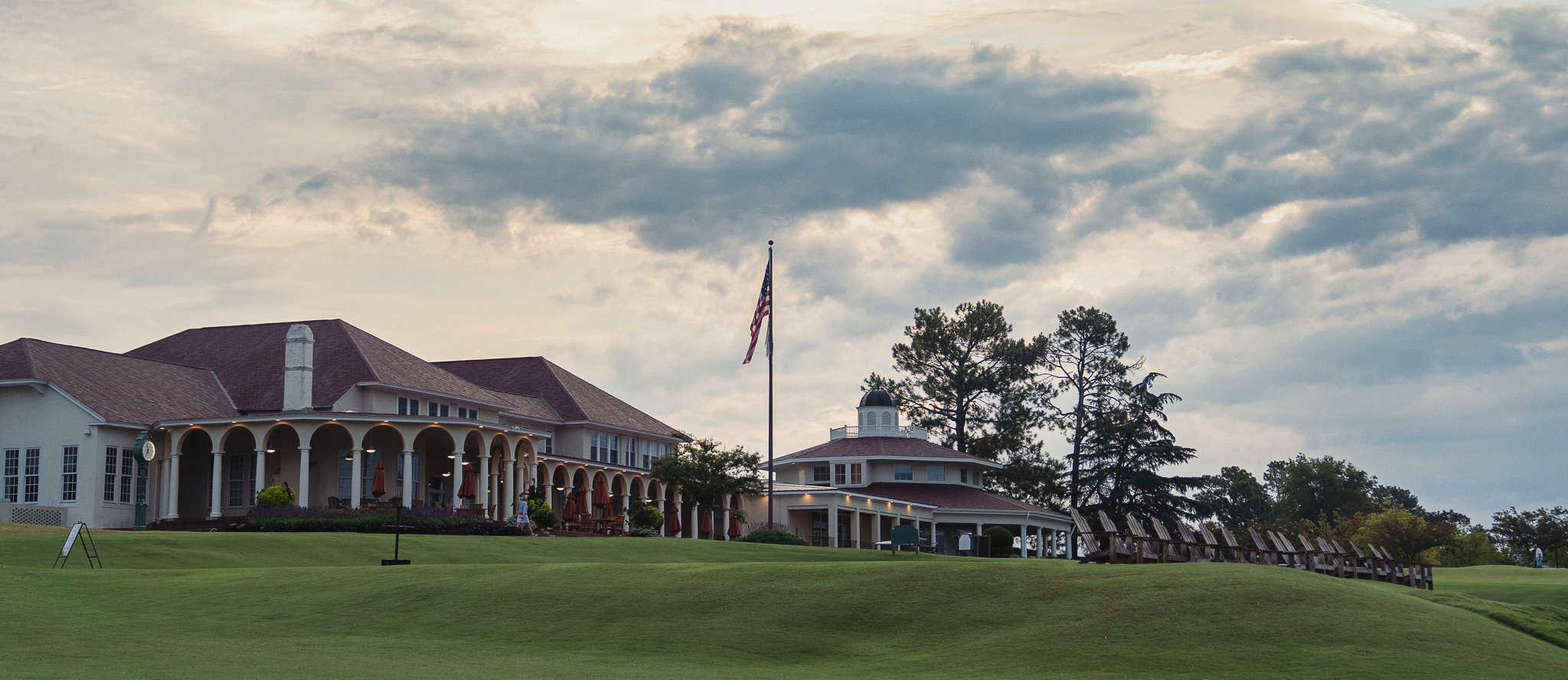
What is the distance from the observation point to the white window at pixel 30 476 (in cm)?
4992

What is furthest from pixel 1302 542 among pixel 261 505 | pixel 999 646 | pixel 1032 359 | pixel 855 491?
pixel 1032 359

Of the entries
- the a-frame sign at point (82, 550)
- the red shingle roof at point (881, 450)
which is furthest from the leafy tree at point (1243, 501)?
the a-frame sign at point (82, 550)

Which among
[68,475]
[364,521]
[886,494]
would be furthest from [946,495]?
[68,475]

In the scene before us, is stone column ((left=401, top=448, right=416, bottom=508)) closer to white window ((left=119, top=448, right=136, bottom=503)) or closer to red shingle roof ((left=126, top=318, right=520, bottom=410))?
red shingle roof ((left=126, top=318, right=520, bottom=410))

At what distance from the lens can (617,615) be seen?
24734 millimetres

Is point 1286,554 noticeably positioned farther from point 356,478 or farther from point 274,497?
point 274,497

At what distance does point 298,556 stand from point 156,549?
11.1ft

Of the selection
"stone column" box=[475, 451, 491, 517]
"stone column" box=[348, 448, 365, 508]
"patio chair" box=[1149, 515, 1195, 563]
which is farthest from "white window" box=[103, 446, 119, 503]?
"patio chair" box=[1149, 515, 1195, 563]

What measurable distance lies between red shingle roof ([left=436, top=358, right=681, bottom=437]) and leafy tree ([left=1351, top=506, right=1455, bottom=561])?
46.0 m

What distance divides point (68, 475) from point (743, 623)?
3572 cm

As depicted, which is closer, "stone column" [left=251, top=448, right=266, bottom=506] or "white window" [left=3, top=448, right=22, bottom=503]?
"white window" [left=3, top=448, right=22, bottom=503]

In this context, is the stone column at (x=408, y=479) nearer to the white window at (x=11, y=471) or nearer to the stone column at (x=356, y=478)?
the stone column at (x=356, y=478)

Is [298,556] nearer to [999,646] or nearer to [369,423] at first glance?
[369,423]

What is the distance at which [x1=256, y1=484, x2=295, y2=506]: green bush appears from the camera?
4906 cm
